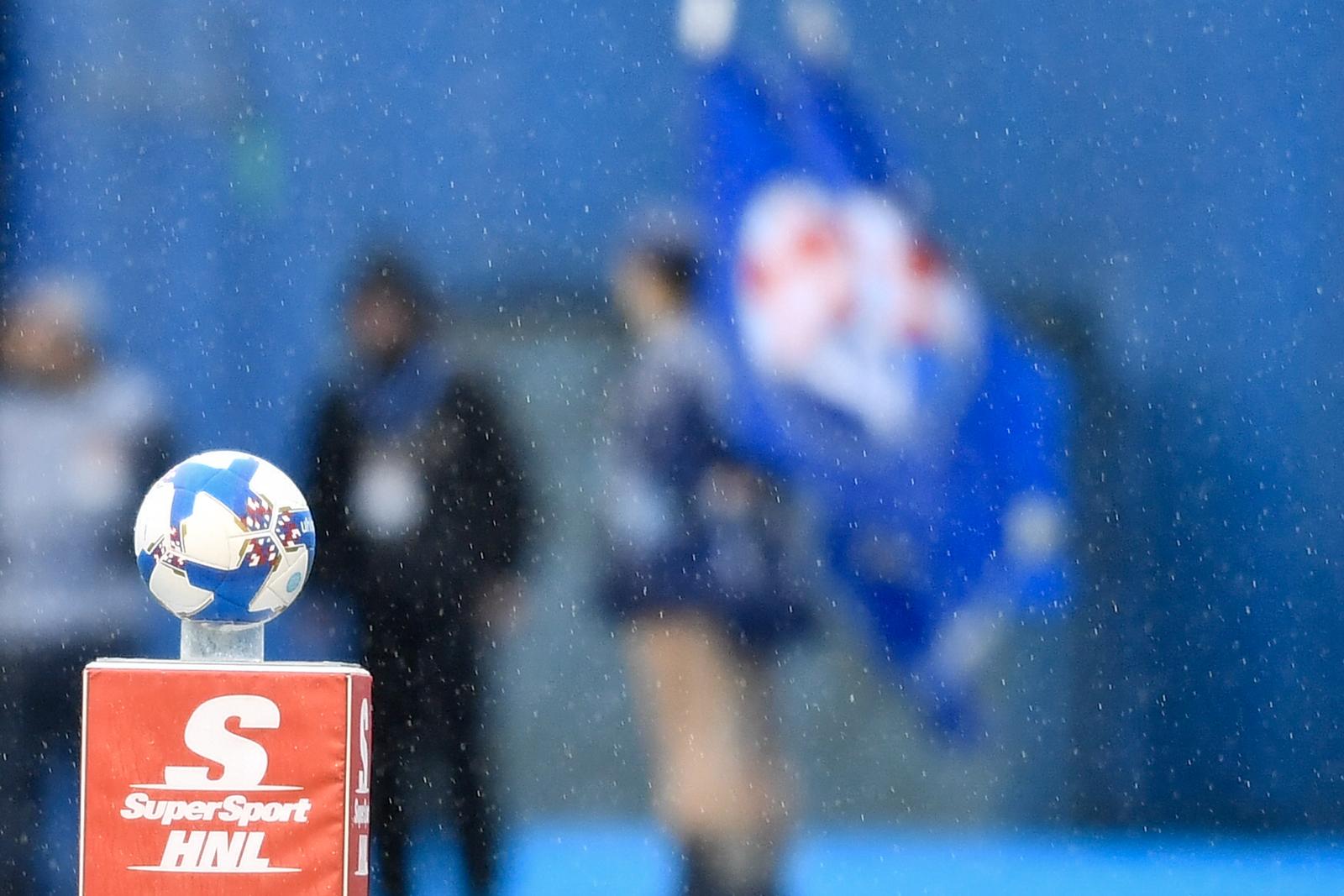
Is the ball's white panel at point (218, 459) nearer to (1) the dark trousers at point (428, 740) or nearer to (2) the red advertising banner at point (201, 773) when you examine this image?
(2) the red advertising banner at point (201, 773)

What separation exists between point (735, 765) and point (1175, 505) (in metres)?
1.31

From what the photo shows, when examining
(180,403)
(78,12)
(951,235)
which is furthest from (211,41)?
(951,235)

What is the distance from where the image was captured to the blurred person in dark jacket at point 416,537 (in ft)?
16.0

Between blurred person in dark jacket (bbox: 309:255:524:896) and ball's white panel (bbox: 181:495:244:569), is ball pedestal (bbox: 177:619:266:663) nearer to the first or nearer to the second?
ball's white panel (bbox: 181:495:244:569)

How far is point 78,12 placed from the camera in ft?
16.0

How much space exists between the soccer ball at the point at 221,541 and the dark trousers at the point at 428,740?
4.48 ft

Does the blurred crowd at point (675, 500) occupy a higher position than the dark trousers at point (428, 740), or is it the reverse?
the blurred crowd at point (675, 500)

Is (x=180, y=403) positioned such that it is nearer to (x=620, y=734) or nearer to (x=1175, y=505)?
(x=620, y=734)

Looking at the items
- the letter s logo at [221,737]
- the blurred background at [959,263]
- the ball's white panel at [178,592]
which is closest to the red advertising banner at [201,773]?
the letter s logo at [221,737]

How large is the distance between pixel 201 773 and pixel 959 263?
2.45 m

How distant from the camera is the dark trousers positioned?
192 inches

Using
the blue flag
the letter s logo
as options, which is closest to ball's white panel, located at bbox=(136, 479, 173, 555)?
the letter s logo

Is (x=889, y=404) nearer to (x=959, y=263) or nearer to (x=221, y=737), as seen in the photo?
(x=959, y=263)

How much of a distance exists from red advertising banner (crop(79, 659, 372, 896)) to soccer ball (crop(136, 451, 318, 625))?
0.62 ft
